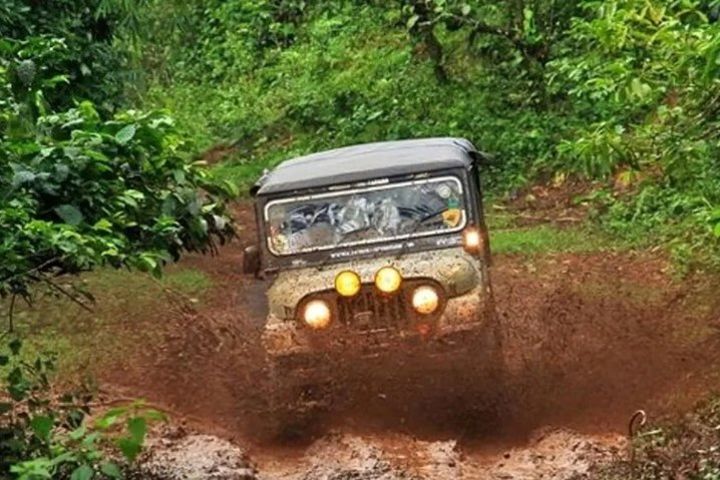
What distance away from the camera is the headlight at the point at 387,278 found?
6.96m

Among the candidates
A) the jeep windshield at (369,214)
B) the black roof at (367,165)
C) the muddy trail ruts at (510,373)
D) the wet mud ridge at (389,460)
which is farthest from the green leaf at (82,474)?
the black roof at (367,165)

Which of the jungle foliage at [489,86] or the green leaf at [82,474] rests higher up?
the jungle foliage at [489,86]

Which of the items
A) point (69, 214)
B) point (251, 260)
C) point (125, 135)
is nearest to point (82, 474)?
point (69, 214)

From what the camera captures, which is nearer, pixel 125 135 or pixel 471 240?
pixel 125 135

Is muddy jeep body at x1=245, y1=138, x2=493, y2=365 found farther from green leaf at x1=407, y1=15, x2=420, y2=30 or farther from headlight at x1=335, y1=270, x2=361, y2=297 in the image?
green leaf at x1=407, y1=15, x2=420, y2=30

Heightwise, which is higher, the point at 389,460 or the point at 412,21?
the point at 412,21

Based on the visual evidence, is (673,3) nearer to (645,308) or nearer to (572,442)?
(572,442)

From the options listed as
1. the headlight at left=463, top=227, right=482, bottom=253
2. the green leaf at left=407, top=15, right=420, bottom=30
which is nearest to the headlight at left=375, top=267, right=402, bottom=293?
the headlight at left=463, top=227, right=482, bottom=253

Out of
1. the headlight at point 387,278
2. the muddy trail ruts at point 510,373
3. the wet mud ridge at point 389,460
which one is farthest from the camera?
the muddy trail ruts at point 510,373

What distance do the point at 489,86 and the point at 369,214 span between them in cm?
1012

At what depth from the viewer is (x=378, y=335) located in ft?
23.2

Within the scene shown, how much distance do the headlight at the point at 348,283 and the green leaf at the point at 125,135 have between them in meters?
2.36

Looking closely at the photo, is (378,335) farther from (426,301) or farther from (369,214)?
(369,214)

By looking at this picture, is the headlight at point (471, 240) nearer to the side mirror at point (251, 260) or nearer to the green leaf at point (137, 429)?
the side mirror at point (251, 260)
